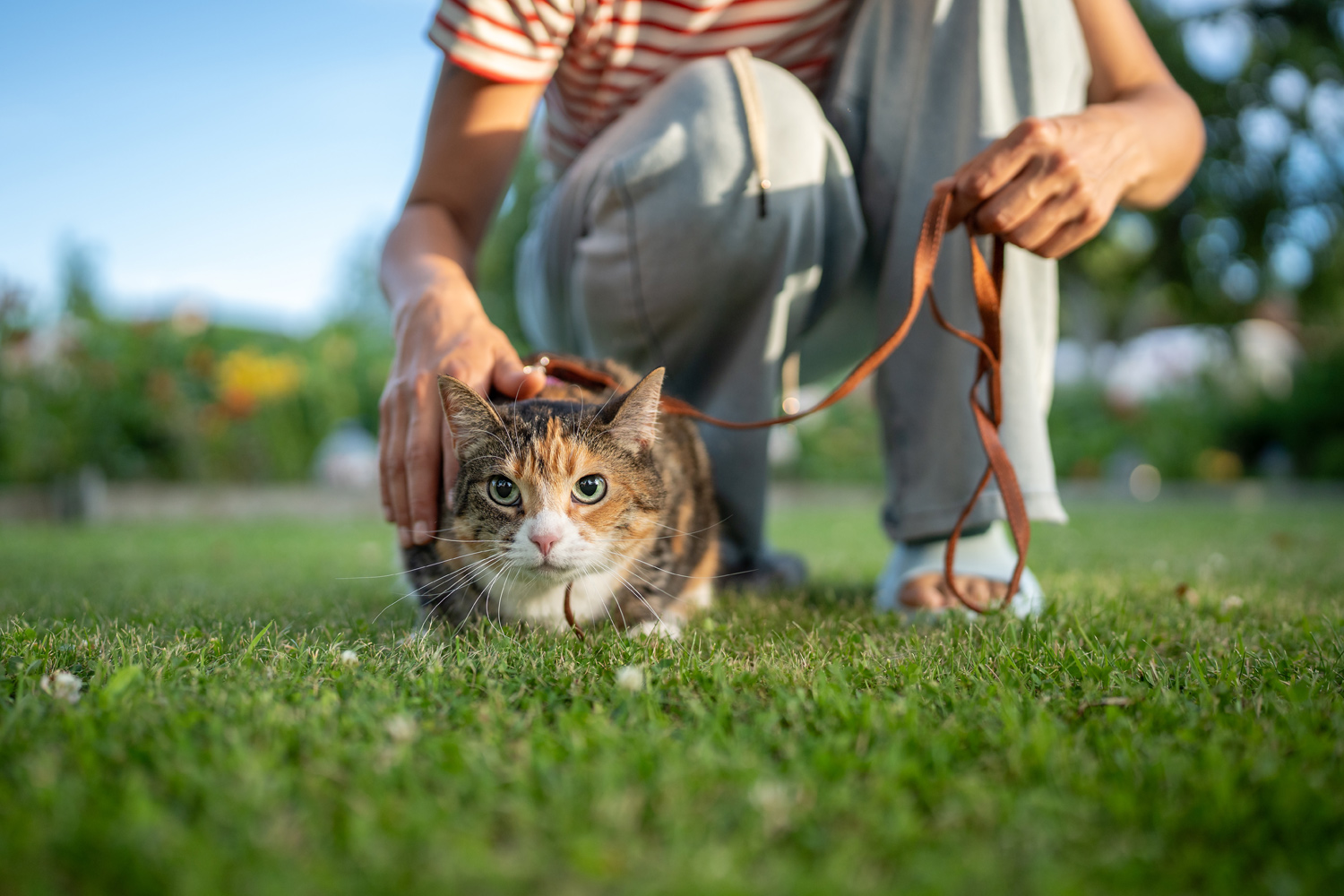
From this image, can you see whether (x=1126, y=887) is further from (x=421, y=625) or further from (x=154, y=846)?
(x=421, y=625)

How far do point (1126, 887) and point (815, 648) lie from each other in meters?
0.78

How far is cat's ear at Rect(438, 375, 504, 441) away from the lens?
1.66 m

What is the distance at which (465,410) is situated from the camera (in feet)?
5.62

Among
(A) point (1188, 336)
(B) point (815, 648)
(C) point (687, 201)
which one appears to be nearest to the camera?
(B) point (815, 648)

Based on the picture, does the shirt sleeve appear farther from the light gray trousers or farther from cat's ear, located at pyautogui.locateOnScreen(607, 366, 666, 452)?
cat's ear, located at pyautogui.locateOnScreen(607, 366, 666, 452)

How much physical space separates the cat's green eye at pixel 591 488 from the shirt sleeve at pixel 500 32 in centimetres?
107

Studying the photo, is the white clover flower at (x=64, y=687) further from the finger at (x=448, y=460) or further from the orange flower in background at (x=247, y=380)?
the orange flower in background at (x=247, y=380)

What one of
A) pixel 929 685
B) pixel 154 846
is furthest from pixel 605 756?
pixel 929 685

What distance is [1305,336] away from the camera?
13.4 meters

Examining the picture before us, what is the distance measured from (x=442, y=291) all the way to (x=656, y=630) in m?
0.93

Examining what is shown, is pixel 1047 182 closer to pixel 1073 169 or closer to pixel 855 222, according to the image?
pixel 1073 169

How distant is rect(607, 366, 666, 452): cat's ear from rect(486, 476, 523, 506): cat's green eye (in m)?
0.25

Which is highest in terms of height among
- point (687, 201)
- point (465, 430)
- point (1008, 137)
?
point (1008, 137)

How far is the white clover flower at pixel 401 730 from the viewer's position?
1.02m
